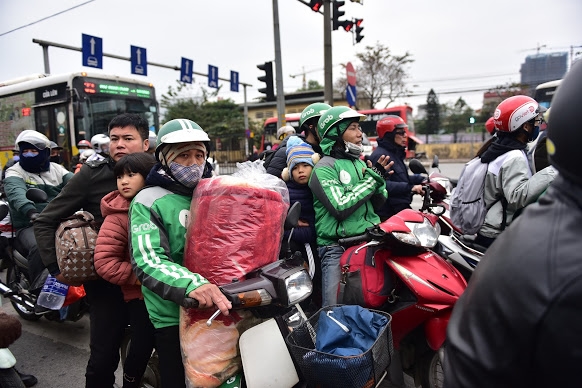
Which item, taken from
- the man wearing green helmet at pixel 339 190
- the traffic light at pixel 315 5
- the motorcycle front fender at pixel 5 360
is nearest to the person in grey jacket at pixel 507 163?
the man wearing green helmet at pixel 339 190

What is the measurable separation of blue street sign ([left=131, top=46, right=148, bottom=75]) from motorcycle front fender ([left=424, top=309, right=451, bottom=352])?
51.3 ft

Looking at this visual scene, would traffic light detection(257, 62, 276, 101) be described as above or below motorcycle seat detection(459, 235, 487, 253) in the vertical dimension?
above

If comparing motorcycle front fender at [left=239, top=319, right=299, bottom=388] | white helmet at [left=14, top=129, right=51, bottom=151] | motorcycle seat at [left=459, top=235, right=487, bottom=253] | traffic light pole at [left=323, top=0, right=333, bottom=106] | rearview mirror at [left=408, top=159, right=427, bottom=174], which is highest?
traffic light pole at [left=323, top=0, right=333, bottom=106]

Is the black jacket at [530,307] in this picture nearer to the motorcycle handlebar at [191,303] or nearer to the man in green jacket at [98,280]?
the motorcycle handlebar at [191,303]

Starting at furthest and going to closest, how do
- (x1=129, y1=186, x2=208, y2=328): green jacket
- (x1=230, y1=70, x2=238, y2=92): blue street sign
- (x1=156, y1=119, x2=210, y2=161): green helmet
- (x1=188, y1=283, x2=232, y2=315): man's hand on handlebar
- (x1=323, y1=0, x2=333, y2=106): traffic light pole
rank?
(x1=230, y1=70, x2=238, y2=92): blue street sign < (x1=323, y1=0, x2=333, y2=106): traffic light pole < (x1=156, y1=119, x2=210, y2=161): green helmet < (x1=129, y1=186, x2=208, y2=328): green jacket < (x1=188, y1=283, x2=232, y2=315): man's hand on handlebar

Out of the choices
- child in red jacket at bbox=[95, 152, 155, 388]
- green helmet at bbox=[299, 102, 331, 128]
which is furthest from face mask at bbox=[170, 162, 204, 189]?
green helmet at bbox=[299, 102, 331, 128]

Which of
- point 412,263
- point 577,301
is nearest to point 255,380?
point 412,263

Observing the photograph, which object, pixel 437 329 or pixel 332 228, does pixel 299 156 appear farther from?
pixel 437 329

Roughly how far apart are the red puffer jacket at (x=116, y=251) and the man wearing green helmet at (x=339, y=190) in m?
1.24

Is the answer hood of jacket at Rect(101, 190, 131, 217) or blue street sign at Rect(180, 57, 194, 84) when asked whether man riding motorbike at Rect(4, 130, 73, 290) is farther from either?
blue street sign at Rect(180, 57, 194, 84)

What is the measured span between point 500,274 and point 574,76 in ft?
1.37

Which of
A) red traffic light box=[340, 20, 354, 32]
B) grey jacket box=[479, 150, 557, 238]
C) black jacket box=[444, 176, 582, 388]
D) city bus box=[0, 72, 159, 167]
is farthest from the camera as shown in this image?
red traffic light box=[340, 20, 354, 32]

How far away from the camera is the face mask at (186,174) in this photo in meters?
2.17

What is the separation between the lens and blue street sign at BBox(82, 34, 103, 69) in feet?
43.4
